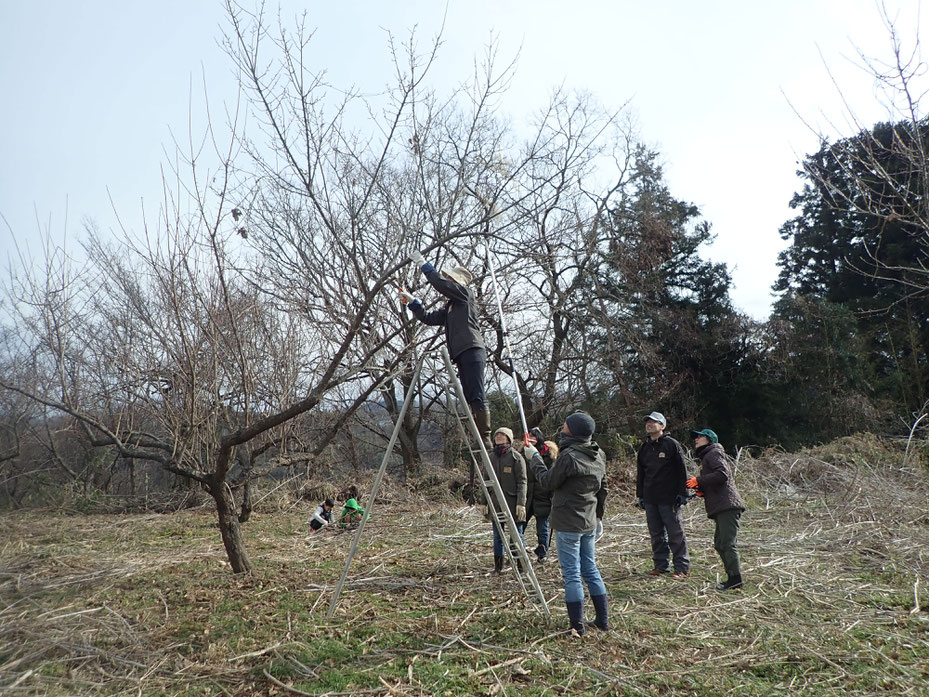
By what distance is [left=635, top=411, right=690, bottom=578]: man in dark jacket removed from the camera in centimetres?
678

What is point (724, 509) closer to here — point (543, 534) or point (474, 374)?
point (543, 534)

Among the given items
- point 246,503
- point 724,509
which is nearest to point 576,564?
point 724,509

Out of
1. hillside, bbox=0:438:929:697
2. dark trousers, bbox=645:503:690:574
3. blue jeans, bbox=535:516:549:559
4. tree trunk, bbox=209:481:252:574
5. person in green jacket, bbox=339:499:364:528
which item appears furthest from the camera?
person in green jacket, bbox=339:499:364:528

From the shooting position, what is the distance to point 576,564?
4.99 meters

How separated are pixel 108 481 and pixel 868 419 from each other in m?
20.0

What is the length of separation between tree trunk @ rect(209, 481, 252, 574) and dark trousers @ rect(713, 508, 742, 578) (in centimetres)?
462

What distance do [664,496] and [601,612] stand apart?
6.95 feet

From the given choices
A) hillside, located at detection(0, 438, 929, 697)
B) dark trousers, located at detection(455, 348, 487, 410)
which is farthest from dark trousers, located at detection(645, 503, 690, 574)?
dark trousers, located at detection(455, 348, 487, 410)

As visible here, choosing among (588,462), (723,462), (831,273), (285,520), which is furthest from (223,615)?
(831,273)

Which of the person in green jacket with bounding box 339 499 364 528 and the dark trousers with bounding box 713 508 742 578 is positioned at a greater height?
the person in green jacket with bounding box 339 499 364 528

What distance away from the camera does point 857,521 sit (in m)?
8.75

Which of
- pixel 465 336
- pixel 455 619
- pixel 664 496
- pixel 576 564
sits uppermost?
pixel 465 336

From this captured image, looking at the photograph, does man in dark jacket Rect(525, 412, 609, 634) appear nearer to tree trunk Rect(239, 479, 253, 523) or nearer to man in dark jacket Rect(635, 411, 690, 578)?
man in dark jacket Rect(635, 411, 690, 578)

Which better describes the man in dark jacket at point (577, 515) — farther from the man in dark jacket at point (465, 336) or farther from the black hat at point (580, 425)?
the man in dark jacket at point (465, 336)
